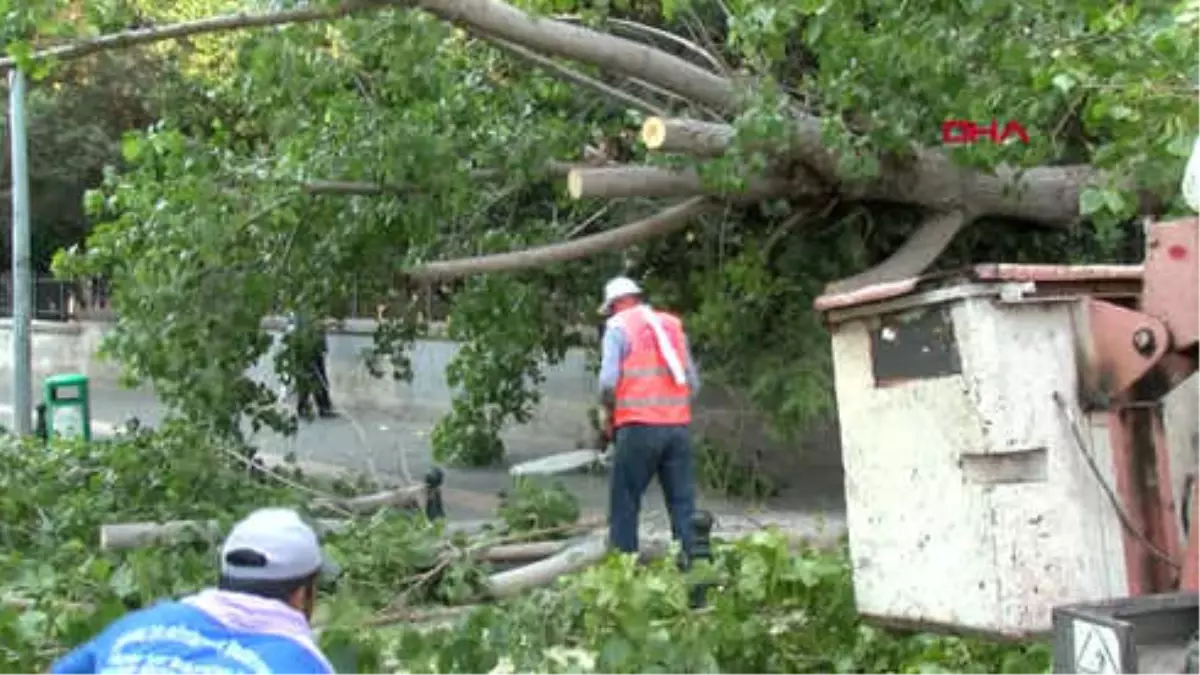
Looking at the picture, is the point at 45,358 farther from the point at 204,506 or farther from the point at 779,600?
the point at 779,600

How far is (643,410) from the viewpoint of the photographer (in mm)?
7762

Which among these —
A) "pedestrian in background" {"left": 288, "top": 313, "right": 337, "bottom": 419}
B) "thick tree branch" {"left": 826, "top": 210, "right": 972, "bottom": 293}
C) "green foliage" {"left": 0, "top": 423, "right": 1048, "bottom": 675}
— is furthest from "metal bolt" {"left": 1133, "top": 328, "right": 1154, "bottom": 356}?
"pedestrian in background" {"left": 288, "top": 313, "right": 337, "bottom": 419}

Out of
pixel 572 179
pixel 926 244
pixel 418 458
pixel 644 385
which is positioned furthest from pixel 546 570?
pixel 418 458

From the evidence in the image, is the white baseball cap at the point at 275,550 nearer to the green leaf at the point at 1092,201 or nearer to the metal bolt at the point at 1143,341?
the metal bolt at the point at 1143,341

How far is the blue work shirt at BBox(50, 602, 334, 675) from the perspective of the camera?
2637 millimetres

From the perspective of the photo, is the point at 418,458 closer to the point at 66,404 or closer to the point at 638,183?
the point at 66,404

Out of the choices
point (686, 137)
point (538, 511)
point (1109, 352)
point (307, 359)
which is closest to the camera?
point (1109, 352)

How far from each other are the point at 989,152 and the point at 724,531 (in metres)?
2.62

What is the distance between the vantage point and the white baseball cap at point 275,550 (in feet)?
9.02

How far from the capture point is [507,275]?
36.9 ft

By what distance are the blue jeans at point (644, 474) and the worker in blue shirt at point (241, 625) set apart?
16.0 feet

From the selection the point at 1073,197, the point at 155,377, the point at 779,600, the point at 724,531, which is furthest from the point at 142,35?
the point at 1073,197

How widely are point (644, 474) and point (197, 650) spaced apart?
5.19 m

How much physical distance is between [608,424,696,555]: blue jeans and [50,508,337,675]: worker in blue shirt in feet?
16.0
